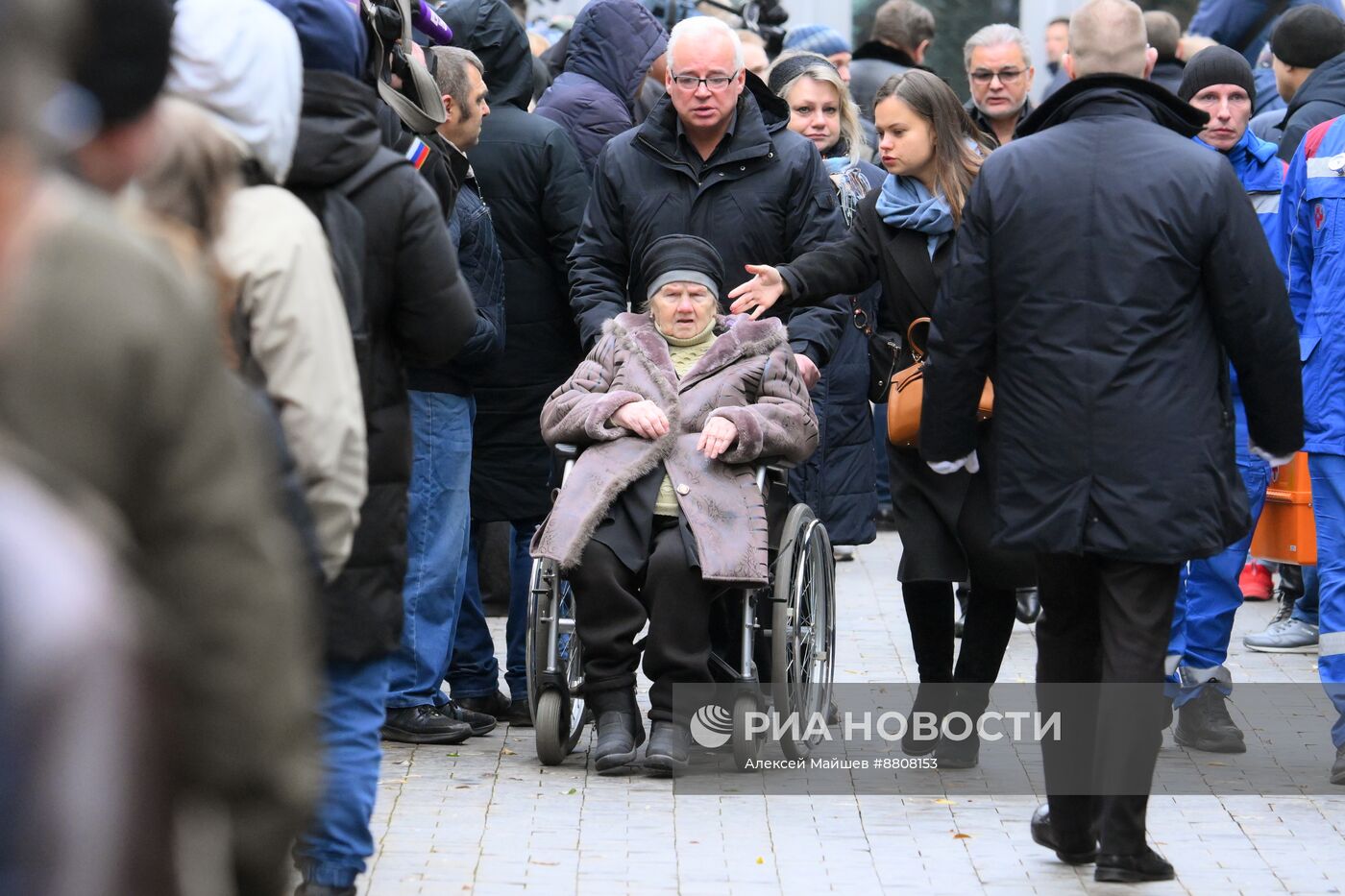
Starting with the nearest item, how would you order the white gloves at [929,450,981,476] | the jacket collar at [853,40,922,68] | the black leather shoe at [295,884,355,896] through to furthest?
1. the black leather shoe at [295,884,355,896]
2. the white gloves at [929,450,981,476]
3. the jacket collar at [853,40,922,68]

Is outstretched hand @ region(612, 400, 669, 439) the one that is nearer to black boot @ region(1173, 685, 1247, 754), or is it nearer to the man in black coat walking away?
the man in black coat walking away

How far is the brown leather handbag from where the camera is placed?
5867 mm

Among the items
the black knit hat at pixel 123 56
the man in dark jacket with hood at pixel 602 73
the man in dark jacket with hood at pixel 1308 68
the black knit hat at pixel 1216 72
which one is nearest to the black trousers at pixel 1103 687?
the black knit hat at pixel 1216 72

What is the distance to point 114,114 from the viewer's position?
77.4 inches

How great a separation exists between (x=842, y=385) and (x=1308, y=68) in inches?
97.2

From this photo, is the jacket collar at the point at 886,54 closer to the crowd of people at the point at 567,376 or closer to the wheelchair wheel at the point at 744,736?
the crowd of people at the point at 567,376

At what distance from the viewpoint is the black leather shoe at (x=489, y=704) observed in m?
6.83

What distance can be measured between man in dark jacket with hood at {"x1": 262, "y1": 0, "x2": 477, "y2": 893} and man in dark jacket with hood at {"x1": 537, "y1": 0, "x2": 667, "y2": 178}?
148 inches

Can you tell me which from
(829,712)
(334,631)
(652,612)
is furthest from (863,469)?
(334,631)

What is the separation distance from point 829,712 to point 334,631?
9.82 ft

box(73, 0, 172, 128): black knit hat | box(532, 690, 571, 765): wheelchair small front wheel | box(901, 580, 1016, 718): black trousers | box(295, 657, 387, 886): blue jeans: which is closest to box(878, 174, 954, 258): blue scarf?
box(901, 580, 1016, 718): black trousers

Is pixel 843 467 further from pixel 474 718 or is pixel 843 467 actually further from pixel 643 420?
pixel 474 718

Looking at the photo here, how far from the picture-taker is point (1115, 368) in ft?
15.4

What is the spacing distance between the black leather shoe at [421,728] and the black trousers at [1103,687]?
213cm
